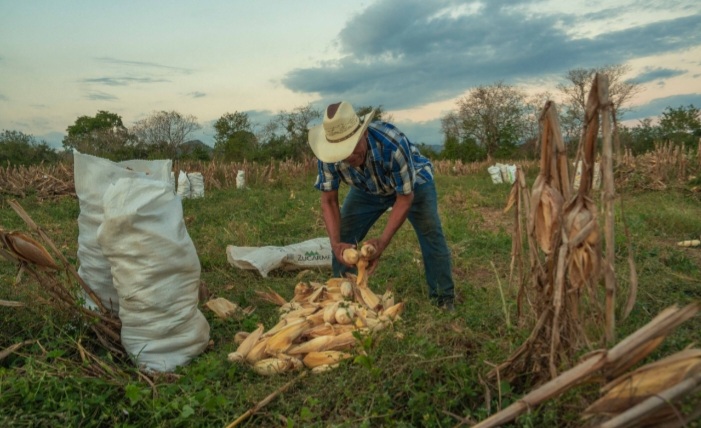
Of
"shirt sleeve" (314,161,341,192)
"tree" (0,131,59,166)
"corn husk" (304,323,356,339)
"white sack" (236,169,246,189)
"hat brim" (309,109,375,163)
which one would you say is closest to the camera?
"corn husk" (304,323,356,339)

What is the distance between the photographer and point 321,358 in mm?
3000

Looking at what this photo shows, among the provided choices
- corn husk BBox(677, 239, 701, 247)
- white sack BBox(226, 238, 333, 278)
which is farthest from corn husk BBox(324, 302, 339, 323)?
corn husk BBox(677, 239, 701, 247)

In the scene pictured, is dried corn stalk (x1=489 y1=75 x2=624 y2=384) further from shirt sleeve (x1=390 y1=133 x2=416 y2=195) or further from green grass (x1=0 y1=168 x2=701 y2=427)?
shirt sleeve (x1=390 y1=133 x2=416 y2=195)

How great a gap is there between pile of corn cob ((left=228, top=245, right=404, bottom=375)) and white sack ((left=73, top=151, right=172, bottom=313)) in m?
0.98

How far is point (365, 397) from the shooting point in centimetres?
246

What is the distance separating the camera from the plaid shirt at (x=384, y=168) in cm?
383

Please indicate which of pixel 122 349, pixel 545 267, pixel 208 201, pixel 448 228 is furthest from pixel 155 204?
pixel 208 201

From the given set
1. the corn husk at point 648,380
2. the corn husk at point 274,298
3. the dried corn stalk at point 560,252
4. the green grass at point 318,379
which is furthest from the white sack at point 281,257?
the corn husk at point 648,380

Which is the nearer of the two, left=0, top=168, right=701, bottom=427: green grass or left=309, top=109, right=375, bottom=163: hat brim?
left=0, top=168, right=701, bottom=427: green grass

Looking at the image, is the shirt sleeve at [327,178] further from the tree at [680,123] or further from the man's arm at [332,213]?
the tree at [680,123]

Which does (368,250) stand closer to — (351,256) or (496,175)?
(351,256)

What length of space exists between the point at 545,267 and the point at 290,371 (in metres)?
1.52

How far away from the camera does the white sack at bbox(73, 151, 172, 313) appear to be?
3447 mm

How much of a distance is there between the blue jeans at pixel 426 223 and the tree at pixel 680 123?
1222 inches
